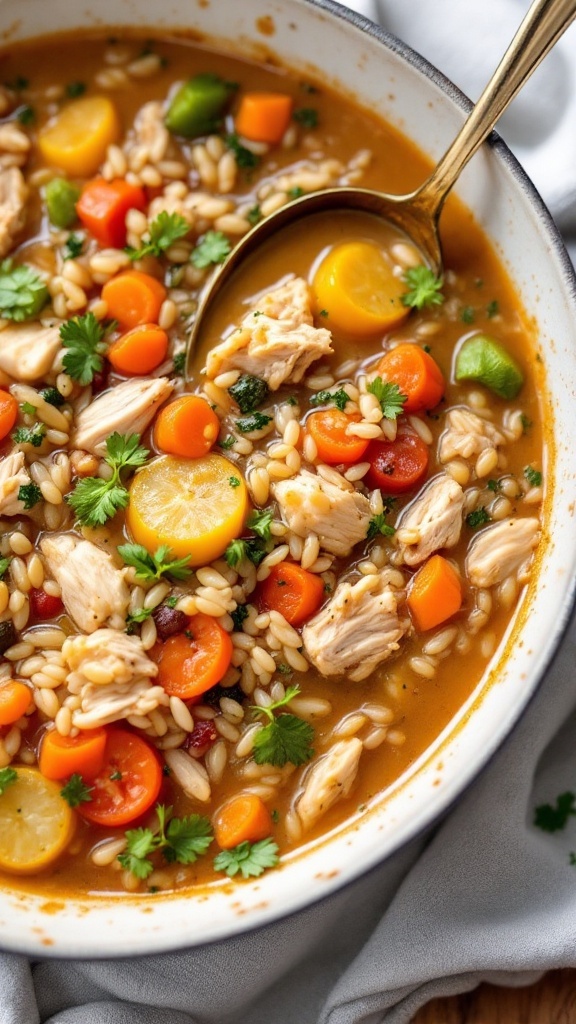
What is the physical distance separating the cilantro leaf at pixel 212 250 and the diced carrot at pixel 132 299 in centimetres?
24

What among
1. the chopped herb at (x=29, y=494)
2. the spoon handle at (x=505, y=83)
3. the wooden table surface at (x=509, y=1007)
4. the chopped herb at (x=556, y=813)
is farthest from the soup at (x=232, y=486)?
the wooden table surface at (x=509, y=1007)

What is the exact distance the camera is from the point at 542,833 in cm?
501

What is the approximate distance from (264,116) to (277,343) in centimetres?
122

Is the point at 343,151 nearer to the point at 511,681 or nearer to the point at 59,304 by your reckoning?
the point at 59,304

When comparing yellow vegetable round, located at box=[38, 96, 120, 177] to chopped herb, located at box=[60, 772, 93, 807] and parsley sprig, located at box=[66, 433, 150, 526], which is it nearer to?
parsley sprig, located at box=[66, 433, 150, 526]

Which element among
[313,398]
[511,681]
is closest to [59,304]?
[313,398]

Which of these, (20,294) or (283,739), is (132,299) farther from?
(283,739)

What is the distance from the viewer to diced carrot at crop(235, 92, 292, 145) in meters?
5.01

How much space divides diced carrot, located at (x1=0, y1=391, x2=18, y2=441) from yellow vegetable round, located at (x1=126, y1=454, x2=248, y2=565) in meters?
0.62

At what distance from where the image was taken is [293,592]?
182 inches

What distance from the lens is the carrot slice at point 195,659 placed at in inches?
178

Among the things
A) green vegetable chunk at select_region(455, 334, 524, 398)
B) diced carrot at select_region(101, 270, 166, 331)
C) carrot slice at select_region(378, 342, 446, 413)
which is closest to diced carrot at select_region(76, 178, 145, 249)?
diced carrot at select_region(101, 270, 166, 331)

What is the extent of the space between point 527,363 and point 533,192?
776 millimetres

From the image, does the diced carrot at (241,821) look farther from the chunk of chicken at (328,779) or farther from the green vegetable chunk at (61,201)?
the green vegetable chunk at (61,201)
